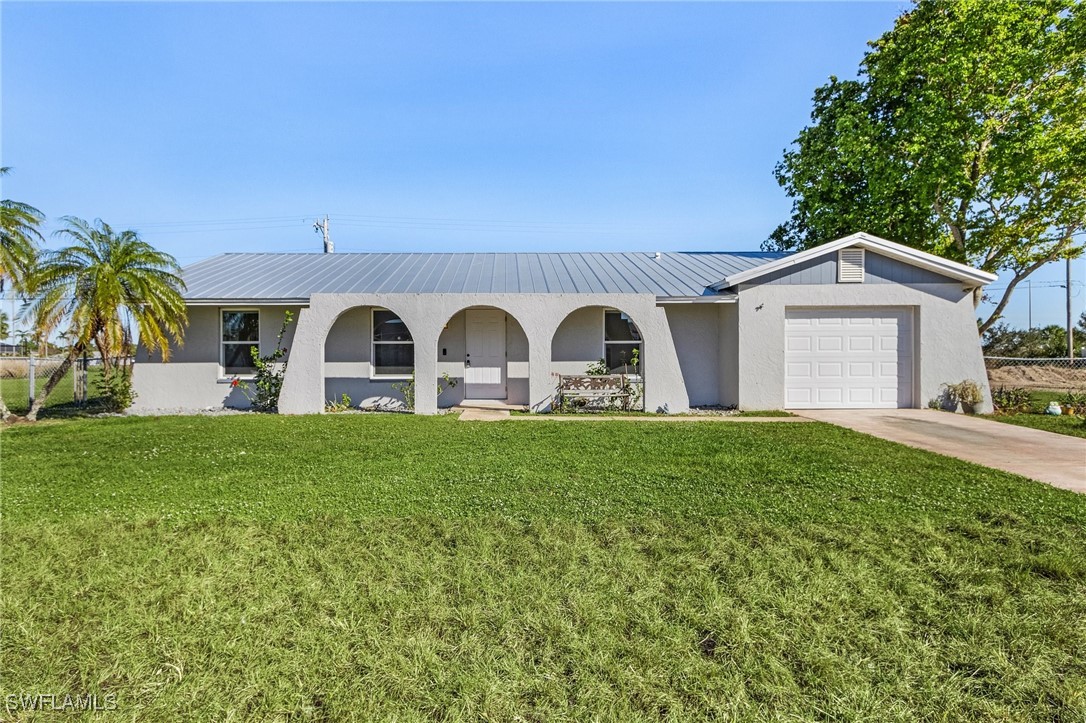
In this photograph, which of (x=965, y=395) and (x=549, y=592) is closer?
(x=549, y=592)

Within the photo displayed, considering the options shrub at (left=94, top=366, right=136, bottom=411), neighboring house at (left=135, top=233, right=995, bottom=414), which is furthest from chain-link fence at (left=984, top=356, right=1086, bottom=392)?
shrub at (left=94, top=366, right=136, bottom=411)

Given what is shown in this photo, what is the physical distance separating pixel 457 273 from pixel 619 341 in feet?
16.0

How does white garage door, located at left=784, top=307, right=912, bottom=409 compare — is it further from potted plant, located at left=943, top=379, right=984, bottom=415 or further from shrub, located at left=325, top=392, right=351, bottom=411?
shrub, located at left=325, top=392, right=351, bottom=411

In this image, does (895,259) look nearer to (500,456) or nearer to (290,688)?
(500,456)

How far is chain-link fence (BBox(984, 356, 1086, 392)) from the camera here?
19109 mm

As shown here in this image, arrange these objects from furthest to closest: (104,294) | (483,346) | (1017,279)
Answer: (1017,279) < (483,346) < (104,294)

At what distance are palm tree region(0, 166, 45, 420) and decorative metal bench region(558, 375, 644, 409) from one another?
462 inches

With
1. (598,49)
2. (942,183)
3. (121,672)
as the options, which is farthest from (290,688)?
(942,183)

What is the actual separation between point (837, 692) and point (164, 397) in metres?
15.3

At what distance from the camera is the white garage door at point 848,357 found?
12.5 metres

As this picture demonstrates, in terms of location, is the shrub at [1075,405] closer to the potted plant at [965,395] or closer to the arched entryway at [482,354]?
the potted plant at [965,395]

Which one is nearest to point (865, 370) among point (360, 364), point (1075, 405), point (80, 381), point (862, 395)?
point (862, 395)

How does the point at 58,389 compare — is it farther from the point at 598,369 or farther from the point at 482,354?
the point at 598,369

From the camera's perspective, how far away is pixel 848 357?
12.6 meters
